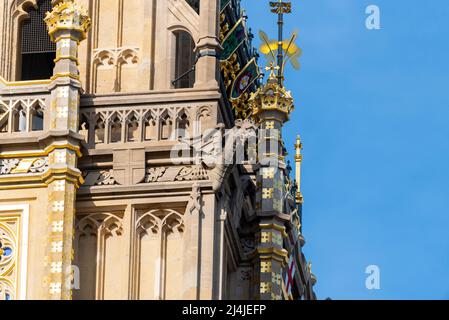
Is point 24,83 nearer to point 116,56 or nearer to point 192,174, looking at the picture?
point 116,56

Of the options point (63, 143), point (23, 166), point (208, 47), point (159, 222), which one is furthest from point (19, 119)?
point (208, 47)

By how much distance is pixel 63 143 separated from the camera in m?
76.6

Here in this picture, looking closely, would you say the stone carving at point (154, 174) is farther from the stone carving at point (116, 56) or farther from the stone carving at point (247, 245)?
the stone carving at point (247, 245)

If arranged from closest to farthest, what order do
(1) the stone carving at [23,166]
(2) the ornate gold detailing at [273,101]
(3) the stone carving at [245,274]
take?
(1) the stone carving at [23,166] → (3) the stone carving at [245,274] → (2) the ornate gold detailing at [273,101]

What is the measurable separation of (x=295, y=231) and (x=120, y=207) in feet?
17.2

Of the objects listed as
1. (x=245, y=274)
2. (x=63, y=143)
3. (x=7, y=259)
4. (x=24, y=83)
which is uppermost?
(x=24, y=83)

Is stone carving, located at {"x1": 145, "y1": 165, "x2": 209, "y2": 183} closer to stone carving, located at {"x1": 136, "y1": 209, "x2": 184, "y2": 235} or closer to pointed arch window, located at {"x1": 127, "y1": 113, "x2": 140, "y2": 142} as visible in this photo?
stone carving, located at {"x1": 136, "y1": 209, "x2": 184, "y2": 235}

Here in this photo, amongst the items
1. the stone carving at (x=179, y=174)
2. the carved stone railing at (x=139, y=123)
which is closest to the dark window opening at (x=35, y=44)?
the carved stone railing at (x=139, y=123)

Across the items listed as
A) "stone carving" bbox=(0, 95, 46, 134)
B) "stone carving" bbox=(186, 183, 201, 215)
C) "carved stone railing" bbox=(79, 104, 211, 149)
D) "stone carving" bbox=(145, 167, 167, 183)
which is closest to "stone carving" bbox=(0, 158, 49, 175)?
"stone carving" bbox=(0, 95, 46, 134)

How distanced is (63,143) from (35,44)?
17.4 ft

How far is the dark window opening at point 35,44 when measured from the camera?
81250 mm

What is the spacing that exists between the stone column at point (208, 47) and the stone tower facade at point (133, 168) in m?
0.02

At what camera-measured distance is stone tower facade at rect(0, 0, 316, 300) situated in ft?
250
